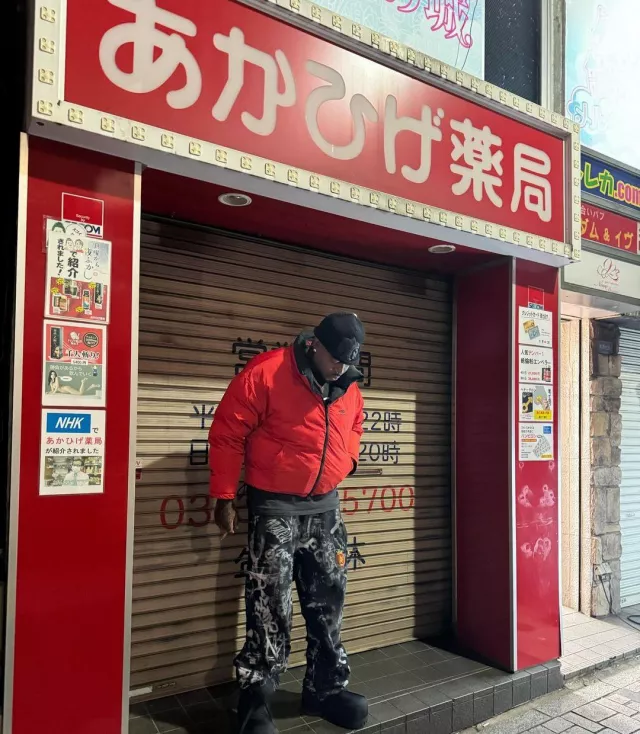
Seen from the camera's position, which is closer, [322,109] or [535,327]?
[322,109]

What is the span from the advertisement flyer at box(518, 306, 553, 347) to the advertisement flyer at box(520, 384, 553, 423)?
0.35 m

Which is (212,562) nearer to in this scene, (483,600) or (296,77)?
(483,600)

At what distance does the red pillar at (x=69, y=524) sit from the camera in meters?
2.65

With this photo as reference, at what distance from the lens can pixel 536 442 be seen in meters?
4.64

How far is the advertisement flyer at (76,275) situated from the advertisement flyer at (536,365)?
305 cm

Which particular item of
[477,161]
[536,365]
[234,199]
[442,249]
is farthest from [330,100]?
[536,365]

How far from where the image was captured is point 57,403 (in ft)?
9.04

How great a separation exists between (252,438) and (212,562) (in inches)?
41.9

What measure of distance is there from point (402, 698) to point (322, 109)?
3663 millimetres

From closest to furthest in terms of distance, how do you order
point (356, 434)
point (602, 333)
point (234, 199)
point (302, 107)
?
point (302, 107)
point (234, 199)
point (356, 434)
point (602, 333)

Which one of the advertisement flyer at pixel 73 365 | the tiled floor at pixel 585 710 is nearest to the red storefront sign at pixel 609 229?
the tiled floor at pixel 585 710

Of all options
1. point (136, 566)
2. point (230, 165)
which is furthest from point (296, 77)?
point (136, 566)

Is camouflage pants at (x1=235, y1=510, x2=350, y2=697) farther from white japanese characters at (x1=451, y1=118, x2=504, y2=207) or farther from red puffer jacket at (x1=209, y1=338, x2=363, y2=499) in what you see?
white japanese characters at (x1=451, y1=118, x2=504, y2=207)

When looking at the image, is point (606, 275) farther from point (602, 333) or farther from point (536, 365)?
point (536, 365)
